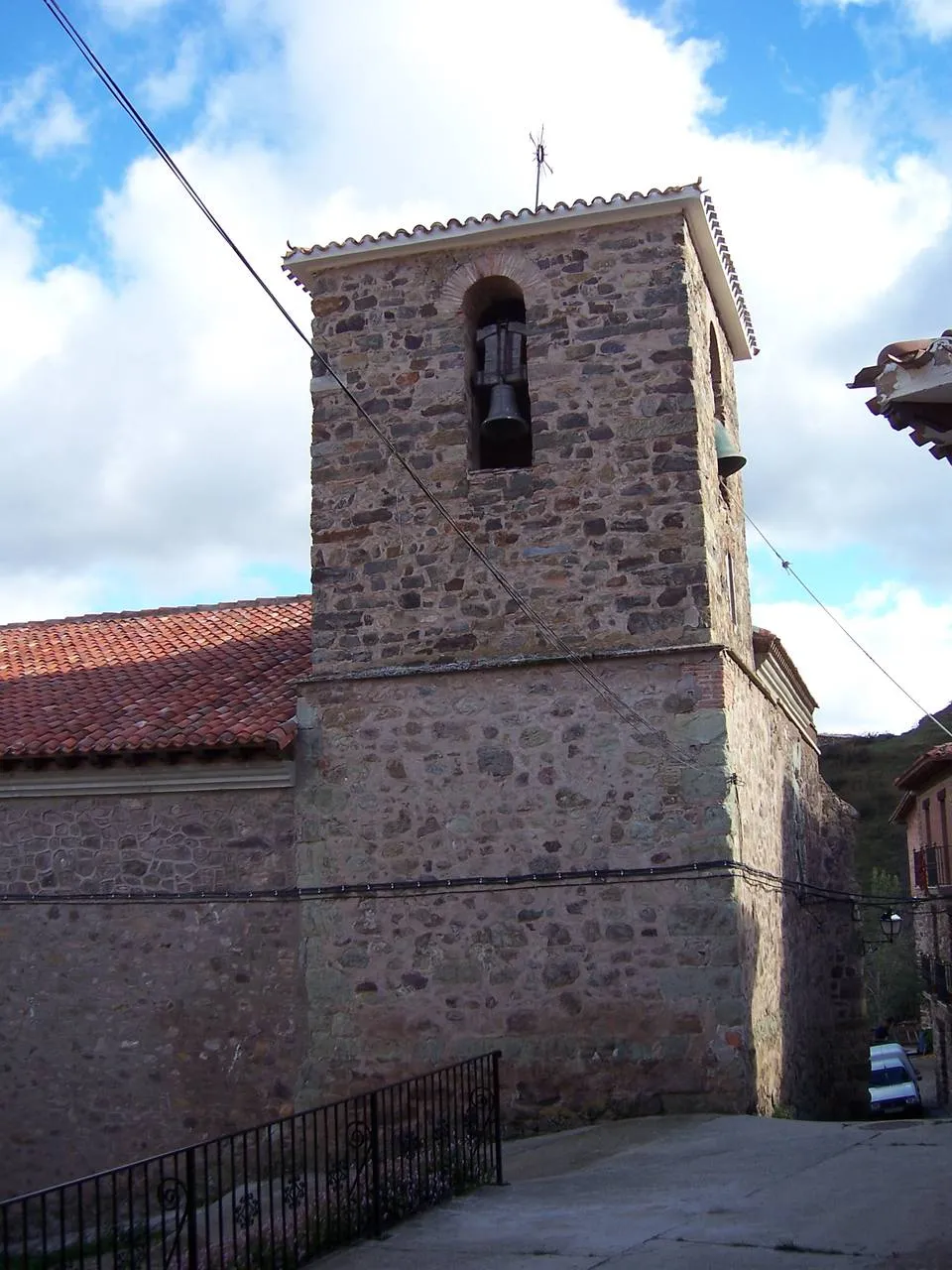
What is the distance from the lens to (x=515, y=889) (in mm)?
10906

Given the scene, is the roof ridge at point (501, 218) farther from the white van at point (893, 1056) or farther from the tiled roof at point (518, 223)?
the white van at point (893, 1056)

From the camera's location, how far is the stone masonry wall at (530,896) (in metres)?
10.4

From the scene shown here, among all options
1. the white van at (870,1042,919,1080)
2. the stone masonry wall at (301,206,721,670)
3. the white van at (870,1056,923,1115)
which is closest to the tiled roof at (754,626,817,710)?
the stone masonry wall at (301,206,721,670)

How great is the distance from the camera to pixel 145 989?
11.5 metres

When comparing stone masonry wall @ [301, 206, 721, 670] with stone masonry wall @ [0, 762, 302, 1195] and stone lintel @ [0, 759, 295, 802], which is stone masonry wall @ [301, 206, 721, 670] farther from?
stone masonry wall @ [0, 762, 302, 1195]

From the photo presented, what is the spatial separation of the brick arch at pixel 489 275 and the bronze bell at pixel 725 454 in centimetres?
224

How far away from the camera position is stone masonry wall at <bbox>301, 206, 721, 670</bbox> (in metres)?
11.2

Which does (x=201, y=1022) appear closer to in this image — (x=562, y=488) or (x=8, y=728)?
(x=8, y=728)

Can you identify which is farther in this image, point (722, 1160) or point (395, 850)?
point (395, 850)

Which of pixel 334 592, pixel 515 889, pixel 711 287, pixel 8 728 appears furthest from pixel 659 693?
pixel 8 728

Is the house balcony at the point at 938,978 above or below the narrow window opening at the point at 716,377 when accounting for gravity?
below

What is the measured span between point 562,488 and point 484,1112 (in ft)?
17.5

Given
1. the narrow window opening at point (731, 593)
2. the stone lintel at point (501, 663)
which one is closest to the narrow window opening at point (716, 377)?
the narrow window opening at point (731, 593)

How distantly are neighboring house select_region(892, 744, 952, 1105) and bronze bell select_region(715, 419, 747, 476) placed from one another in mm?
13243
